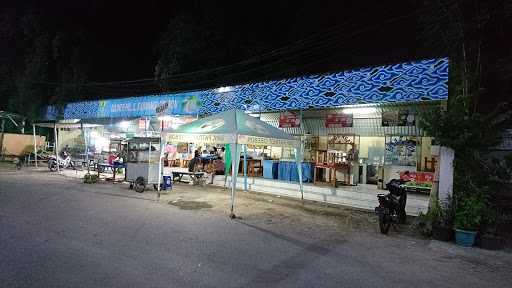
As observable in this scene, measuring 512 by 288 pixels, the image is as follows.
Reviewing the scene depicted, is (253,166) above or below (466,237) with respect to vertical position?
above

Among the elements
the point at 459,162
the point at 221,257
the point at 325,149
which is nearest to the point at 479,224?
the point at 459,162

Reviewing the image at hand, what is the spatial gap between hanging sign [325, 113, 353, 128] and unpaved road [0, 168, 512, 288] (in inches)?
161

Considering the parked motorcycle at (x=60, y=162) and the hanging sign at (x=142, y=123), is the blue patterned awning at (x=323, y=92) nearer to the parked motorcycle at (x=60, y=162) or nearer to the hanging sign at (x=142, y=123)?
the hanging sign at (x=142, y=123)

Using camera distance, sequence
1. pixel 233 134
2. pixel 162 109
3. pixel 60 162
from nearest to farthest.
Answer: pixel 233 134 < pixel 162 109 < pixel 60 162

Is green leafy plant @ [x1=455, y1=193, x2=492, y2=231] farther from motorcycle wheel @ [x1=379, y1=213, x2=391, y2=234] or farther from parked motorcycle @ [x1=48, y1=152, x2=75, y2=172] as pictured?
parked motorcycle @ [x1=48, y1=152, x2=75, y2=172]

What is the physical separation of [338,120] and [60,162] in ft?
55.0

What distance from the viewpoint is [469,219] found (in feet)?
24.3

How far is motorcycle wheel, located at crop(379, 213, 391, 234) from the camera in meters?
8.19

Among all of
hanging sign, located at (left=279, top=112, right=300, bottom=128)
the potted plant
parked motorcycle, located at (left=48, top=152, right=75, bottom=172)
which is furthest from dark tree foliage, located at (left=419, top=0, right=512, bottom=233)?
parked motorcycle, located at (left=48, top=152, right=75, bottom=172)

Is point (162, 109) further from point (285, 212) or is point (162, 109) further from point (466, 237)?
point (466, 237)

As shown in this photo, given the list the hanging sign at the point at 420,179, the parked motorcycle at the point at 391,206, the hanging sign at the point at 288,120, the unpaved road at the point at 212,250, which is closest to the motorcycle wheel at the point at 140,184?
the unpaved road at the point at 212,250

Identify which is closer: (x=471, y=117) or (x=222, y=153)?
(x=471, y=117)

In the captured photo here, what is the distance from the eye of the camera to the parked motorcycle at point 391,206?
8.23 meters

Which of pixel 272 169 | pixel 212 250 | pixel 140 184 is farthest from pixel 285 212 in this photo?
pixel 140 184
